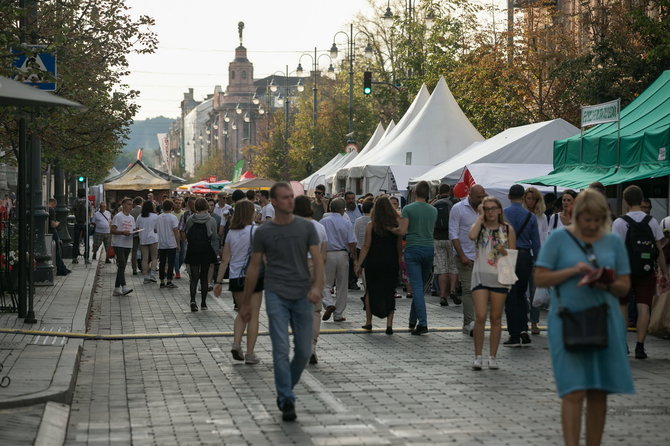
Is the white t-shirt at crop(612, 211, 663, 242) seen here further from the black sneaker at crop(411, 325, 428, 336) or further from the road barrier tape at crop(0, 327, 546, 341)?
the road barrier tape at crop(0, 327, 546, 341)

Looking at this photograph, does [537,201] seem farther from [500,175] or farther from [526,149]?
[526,149]

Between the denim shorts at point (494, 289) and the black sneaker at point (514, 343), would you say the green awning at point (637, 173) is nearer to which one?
the black sneaker at point (514, 343)

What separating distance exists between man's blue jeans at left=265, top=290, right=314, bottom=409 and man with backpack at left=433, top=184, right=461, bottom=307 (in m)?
9.65

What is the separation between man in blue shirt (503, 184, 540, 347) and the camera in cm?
1263

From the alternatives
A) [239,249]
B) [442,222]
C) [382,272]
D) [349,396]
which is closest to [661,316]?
[382,272]

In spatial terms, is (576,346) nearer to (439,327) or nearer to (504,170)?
(439,327)

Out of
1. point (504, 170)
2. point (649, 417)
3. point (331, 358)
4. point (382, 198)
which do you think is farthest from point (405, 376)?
point (504, 170)

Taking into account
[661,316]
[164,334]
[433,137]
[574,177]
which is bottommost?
[164,334]

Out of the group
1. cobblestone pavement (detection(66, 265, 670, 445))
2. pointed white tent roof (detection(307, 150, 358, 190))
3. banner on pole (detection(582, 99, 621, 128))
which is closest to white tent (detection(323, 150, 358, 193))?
pointed white tent roof (detection(307, 150, 358, 190))

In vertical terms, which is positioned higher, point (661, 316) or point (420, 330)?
point (661, 316)

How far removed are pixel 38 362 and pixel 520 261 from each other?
5257 mm

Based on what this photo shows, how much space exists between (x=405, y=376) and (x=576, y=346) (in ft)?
14.7

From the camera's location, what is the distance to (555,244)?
6.36m

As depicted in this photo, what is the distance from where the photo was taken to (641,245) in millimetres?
11680
